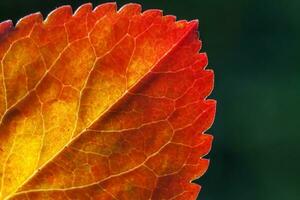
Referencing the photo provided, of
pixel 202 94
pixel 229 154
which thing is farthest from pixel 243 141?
pixel 202 94

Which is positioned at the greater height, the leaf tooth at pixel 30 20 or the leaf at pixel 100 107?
the leaf tooth at pixel 30 20

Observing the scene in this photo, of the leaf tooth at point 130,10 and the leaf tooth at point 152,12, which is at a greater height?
the leaf tooth at point 130,10

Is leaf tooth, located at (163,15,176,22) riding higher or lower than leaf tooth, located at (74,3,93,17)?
lower

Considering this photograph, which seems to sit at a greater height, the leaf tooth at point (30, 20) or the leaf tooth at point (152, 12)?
the leaf tooth at point (30, 20)

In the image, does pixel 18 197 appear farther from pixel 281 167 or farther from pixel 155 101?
pixel 281 167

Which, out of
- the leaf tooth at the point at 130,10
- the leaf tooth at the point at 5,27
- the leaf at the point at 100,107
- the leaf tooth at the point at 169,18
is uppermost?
the leaf tooth at the point at 130,10

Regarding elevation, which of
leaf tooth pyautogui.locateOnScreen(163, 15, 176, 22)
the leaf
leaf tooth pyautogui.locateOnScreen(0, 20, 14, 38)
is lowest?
the leaf
